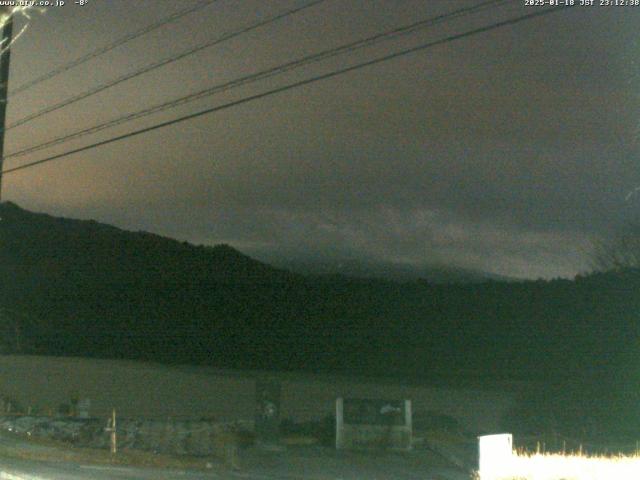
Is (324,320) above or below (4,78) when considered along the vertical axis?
below

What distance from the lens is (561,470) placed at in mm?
14297

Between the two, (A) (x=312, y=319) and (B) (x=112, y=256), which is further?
(B) (x=112, y=256)

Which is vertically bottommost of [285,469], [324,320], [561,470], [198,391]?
[285,469]

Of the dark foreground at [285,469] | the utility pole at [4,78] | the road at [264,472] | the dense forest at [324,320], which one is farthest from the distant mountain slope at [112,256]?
the road at [264,472]

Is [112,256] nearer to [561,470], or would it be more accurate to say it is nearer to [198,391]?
[198,391]

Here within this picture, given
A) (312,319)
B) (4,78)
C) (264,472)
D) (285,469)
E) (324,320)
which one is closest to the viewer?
(264,472)

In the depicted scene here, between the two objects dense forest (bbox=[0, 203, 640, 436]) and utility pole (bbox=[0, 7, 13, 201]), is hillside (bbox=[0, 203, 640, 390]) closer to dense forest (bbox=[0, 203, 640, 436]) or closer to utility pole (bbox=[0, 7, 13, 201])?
dense forest (bbox=[0, 203, 640, 436])

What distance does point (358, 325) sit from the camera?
39.5 meters

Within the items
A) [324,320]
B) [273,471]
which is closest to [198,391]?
[324,320]

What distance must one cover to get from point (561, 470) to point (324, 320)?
26792mm

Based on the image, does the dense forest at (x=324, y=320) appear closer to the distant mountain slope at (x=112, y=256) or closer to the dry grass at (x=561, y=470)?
the distant mountain slope at (x=112, y=256)

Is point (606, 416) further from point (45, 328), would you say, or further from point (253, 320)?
point (45, 328)

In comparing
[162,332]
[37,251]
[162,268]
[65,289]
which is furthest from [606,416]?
[37,251]

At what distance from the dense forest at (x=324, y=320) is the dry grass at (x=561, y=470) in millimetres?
16137
